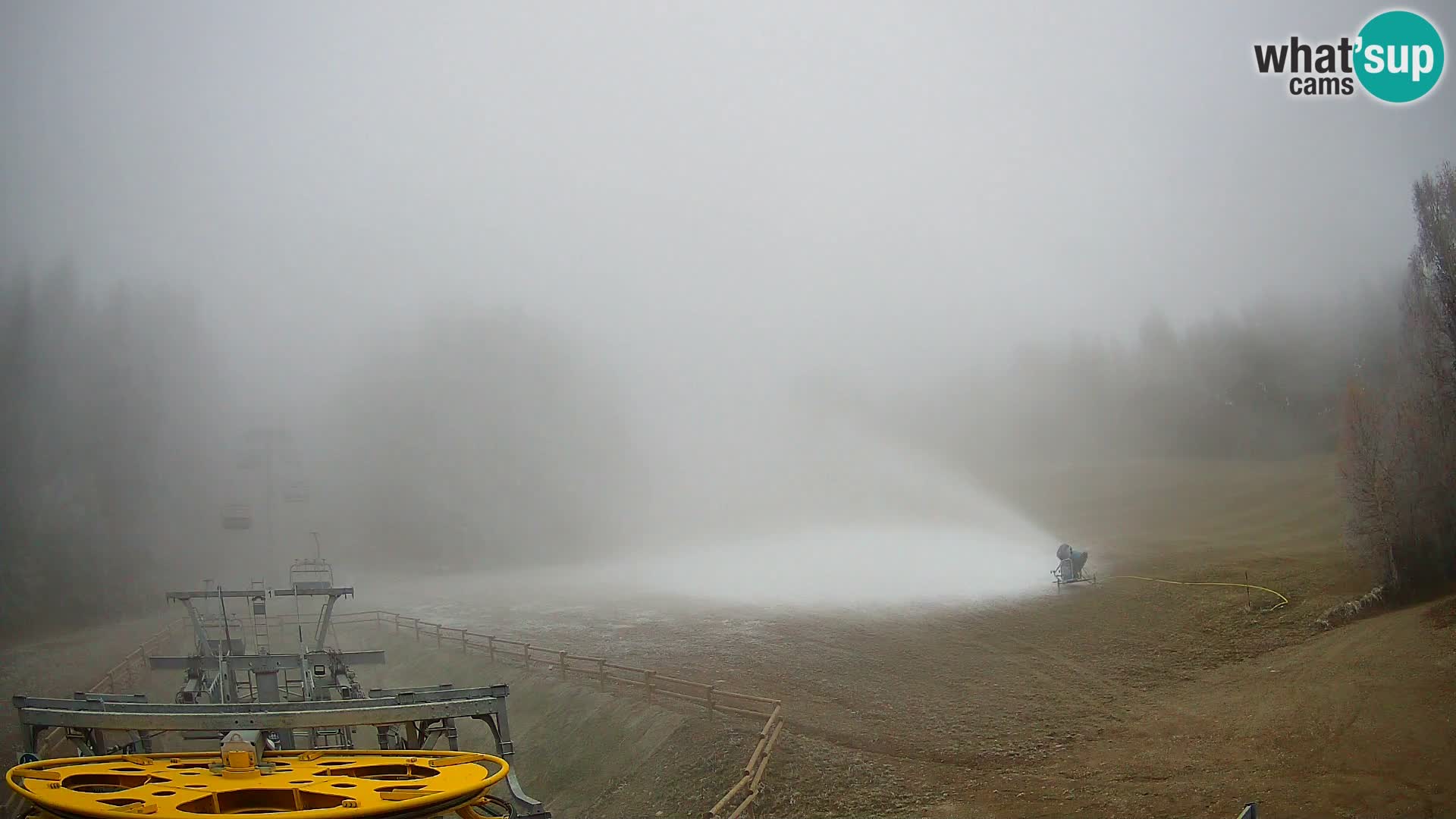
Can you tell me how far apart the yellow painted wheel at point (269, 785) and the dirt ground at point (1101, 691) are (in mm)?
8756

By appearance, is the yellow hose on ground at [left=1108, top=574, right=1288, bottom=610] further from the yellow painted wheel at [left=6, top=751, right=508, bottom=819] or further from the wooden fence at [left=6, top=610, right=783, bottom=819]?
the yellow painted wheel at [left=6, top=751, right=508, bottom=819]

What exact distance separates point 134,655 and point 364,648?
27.2 feet

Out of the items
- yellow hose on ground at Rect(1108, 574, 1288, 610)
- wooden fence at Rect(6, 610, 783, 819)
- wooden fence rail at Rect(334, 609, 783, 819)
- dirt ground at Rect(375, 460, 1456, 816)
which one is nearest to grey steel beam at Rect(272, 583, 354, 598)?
wooden fence at Rect(6, 610, 783, 819)

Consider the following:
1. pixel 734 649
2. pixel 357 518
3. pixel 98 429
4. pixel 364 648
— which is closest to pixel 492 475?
pixel 357 518

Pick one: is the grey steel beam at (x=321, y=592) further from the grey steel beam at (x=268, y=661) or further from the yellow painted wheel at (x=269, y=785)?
the yellow painted wheel at (x=269, y=785)

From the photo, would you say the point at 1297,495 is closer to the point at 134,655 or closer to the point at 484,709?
the point at 484,709

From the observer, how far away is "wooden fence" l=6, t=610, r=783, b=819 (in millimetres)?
14398

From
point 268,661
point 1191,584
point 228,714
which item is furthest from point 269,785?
point 1191,584

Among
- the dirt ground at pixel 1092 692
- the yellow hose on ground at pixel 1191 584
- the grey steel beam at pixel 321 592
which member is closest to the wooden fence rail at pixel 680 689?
the dirt ground at pixel 1092 692

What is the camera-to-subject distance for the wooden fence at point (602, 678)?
14.4 metres

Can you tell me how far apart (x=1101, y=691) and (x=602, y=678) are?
42.5 ft

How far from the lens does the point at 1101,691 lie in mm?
19844

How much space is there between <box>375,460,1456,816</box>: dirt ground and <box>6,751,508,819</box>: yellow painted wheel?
28.7 feet

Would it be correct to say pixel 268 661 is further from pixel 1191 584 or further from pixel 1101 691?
pixel 1191 584
